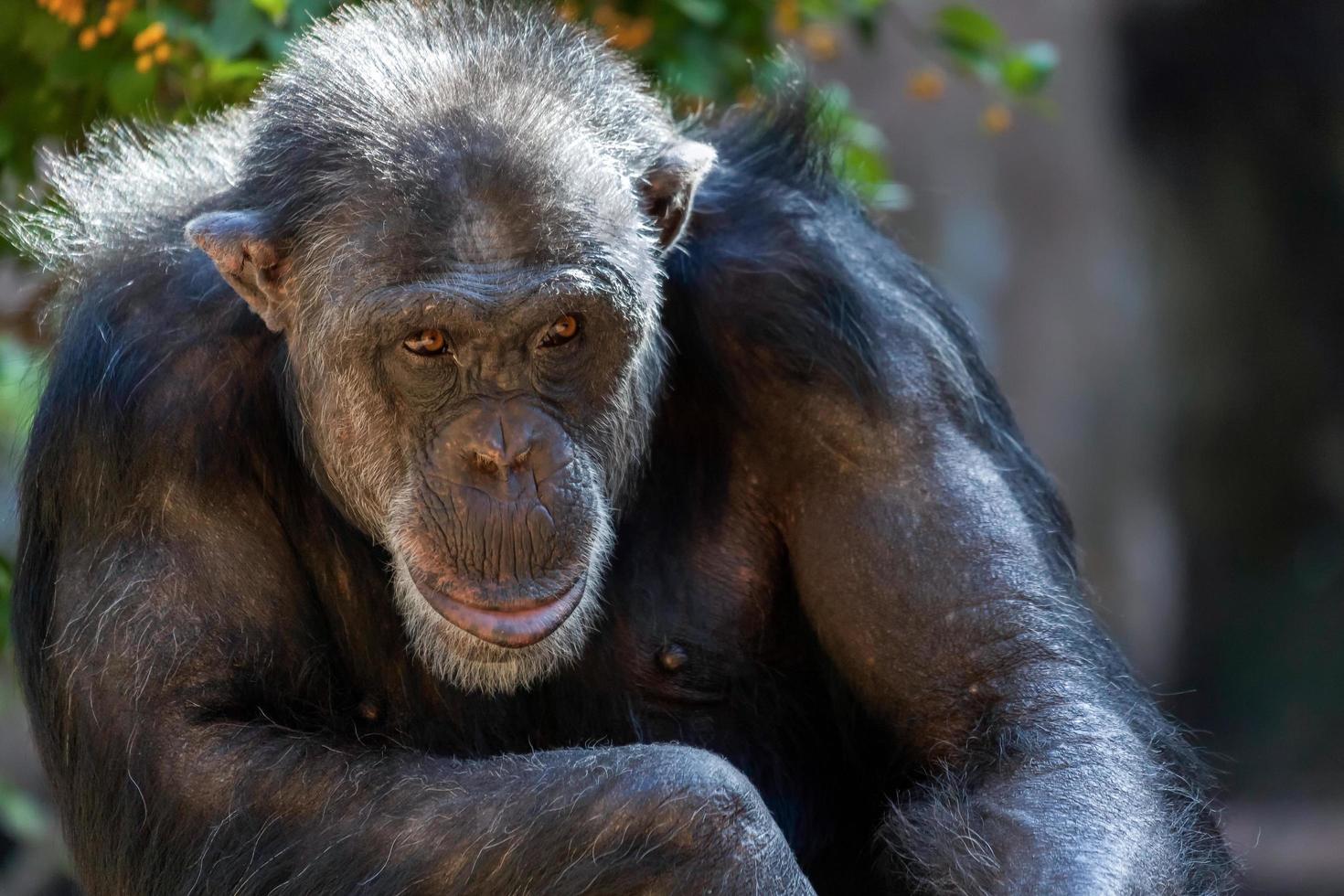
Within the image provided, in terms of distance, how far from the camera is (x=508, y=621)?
15.0ft

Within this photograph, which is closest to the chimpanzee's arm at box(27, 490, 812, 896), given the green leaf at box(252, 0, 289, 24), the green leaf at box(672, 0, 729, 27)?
the green leaf at box(252, 0, 289, 24)

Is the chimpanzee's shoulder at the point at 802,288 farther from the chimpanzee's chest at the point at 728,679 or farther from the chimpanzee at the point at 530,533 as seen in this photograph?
the chimpanzee's chest at the point at 728,679

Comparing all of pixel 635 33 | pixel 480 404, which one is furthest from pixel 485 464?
pixel 635 33

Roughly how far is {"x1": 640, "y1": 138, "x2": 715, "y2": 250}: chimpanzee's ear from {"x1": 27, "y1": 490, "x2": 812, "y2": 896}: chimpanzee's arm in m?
1.50

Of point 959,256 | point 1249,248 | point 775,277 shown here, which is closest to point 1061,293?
point 959,256

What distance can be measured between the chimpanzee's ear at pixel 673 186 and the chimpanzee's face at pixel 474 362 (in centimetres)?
15

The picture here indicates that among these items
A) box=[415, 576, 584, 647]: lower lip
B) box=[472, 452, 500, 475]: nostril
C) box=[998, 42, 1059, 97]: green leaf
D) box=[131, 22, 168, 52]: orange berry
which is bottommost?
box=[415, 576, 584, 647]: lower lip

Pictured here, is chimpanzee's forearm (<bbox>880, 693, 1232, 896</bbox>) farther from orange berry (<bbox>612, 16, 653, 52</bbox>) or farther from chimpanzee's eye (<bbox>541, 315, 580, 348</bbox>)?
orange berry (<bbox>612, 16, 653, 52</bbox>)

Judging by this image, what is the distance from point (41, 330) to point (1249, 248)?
12666mm

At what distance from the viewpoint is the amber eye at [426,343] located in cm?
471

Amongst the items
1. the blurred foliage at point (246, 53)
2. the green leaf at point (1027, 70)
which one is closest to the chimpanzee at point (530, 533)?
the blurred foliage at point (246, 53)

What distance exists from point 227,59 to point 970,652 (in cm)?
306

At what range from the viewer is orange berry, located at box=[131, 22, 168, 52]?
221 inches

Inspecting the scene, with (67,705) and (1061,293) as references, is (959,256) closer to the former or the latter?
(1061,293)
